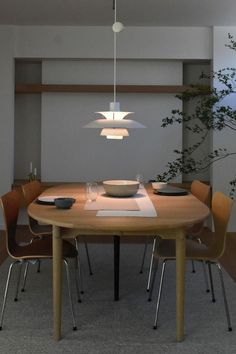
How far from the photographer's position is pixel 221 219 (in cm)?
263

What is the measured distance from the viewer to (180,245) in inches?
89.4

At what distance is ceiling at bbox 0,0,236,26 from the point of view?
4.43 metres

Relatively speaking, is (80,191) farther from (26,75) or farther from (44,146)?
(26,75)

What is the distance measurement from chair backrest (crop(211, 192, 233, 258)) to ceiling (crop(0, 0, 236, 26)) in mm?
2601

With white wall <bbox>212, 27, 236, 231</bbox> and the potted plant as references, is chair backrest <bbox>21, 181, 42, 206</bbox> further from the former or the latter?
white wall <bbox>212, 27, 236, 231</bbox>

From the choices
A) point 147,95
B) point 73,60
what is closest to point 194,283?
point 147,95

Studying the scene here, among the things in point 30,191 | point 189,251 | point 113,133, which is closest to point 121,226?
point 189,251

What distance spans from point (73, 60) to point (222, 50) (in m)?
1.95

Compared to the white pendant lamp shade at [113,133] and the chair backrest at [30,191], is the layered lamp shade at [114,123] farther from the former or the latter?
the chair backrest at [30,191]

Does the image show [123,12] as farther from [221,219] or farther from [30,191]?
[221,219]

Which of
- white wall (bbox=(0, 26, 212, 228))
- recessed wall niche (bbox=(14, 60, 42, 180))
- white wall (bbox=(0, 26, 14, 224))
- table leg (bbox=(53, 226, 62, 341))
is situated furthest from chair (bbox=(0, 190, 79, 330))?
recessed wall niche (bbox=(14, 60, 42, 180))

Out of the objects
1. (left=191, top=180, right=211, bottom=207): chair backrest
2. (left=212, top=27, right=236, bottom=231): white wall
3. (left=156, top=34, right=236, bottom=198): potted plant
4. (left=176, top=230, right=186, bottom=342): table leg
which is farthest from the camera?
(left=212, top=27, right=236, bottom=231): white wall

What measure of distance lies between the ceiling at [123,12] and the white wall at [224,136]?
0.18 m

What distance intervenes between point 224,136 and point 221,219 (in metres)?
2.90
